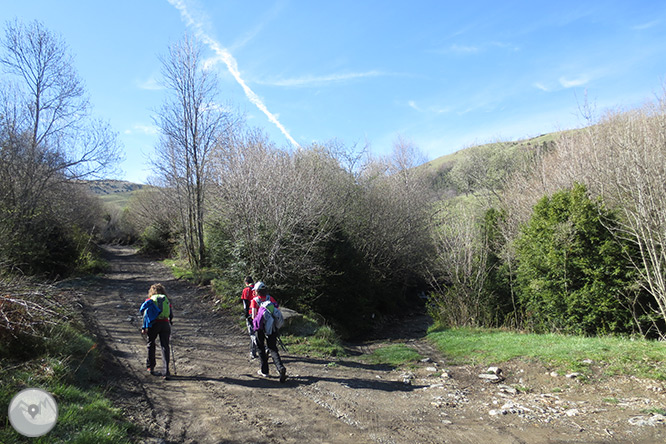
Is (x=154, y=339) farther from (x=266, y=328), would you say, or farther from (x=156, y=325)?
(x=266, y=328)

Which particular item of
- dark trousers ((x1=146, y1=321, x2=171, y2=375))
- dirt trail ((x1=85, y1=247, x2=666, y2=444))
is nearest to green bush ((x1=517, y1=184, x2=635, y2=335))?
dirt trail ((x1=85, y1=247, x2=666, y2=444))

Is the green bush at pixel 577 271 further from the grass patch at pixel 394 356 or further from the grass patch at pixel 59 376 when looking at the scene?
the grass patch at pixel 59 376

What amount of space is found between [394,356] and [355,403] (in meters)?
3.87

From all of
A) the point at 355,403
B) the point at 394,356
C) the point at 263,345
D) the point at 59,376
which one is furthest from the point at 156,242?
the point at 355,403

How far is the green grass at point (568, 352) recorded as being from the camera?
6648 millimetres

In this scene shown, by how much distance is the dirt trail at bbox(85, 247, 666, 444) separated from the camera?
457 centimetres

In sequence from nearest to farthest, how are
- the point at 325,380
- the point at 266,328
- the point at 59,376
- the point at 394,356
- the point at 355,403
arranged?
1. the point at 59,376
2. the point at 355,403
3. the point at 266,328
4. the point at 325,380
5. the point at 394,356

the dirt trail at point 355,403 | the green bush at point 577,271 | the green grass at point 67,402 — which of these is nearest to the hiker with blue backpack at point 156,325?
the dirt trail at point 355,403

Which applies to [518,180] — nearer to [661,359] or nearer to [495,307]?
[495,307]

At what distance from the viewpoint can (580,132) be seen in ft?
55.7

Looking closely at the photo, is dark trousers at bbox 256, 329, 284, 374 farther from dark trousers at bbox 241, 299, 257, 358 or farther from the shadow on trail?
dark trousers at bbox 241, 299, 257, 358

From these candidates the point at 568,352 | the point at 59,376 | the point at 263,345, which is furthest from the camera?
the point at 568,352

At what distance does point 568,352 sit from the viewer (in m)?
7.67

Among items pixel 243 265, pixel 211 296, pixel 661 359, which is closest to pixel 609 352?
pixel 661 359
